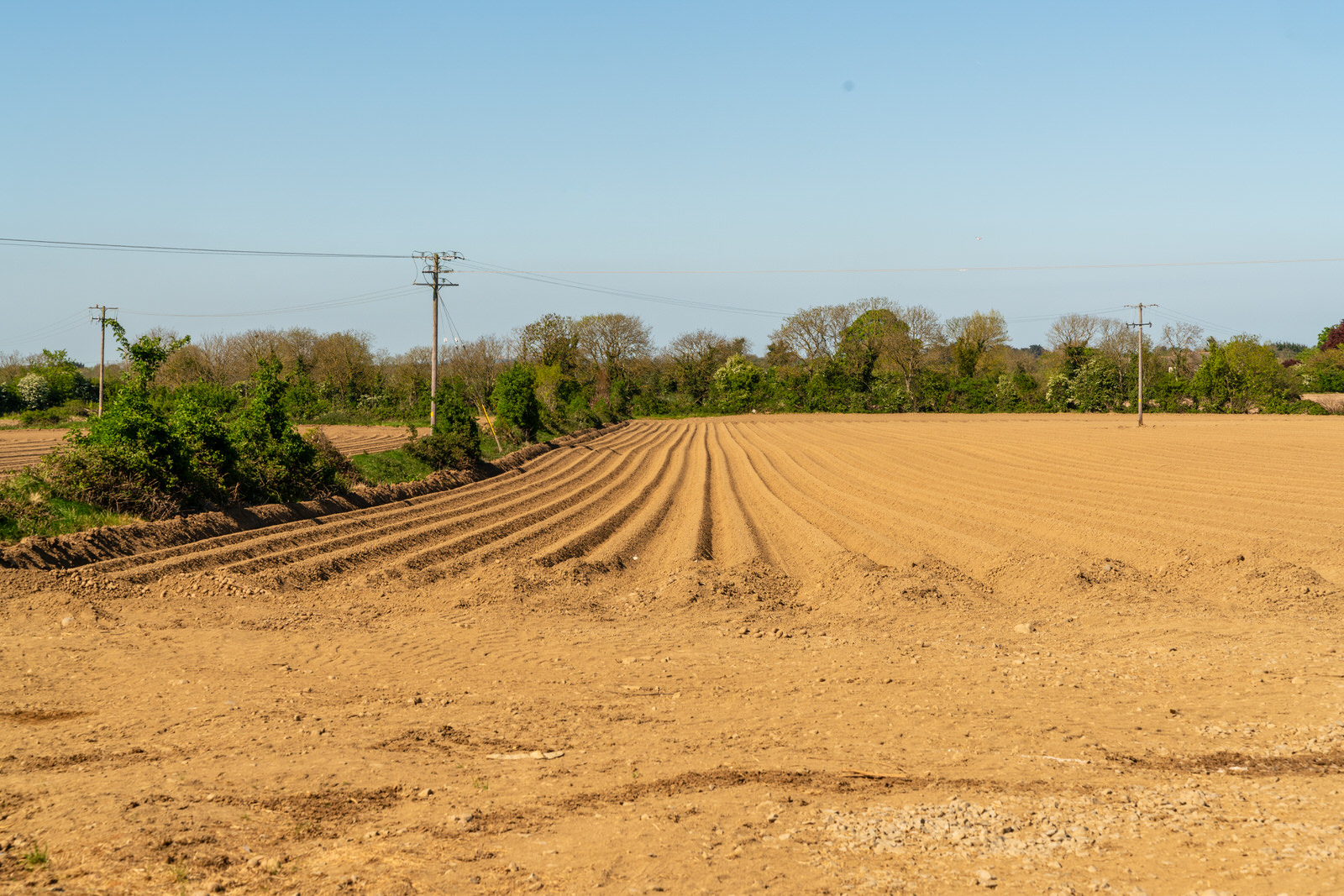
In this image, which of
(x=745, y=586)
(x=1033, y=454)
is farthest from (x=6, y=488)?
(x=1033, y=454)

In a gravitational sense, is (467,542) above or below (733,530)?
below

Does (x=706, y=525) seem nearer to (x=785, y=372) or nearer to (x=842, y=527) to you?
(x=842, y=527)

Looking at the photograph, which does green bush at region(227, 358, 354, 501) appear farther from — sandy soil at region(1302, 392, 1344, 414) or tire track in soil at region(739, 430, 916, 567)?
sandy soil at region(1302, 392, 1344, 414)

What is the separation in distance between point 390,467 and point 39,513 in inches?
364

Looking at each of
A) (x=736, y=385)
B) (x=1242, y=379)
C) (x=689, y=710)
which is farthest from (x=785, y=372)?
(x=689, y=710)

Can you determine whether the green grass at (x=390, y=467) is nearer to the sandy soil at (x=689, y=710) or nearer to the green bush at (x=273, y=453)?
the green bush at (x=273, y=453)

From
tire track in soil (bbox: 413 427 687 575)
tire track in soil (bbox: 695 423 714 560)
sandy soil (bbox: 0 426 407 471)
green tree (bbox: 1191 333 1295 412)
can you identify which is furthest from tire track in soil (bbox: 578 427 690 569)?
green tree (bbox: 1191 333 1295 412)

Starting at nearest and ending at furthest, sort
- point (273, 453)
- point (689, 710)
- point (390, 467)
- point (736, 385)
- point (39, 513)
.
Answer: point (689, 710) < point (39, 513) < point (273, 453) < point (390, 467) < point (736, 385)

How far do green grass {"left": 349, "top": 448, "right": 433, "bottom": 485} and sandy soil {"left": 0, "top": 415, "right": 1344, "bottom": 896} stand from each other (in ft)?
17.9

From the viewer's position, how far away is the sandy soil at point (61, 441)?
23734mm

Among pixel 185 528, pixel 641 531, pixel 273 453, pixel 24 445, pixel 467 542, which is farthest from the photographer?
pixel 24 445

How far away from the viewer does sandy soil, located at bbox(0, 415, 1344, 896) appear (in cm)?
376

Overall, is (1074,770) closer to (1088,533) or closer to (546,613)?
(546,613)

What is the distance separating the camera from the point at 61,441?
29438mm
